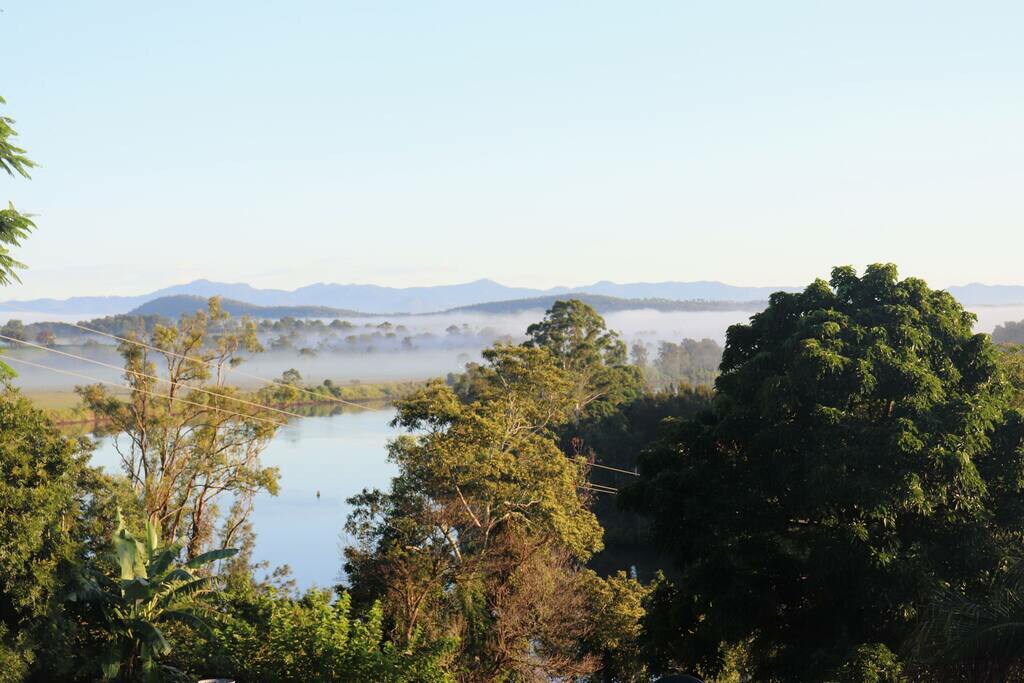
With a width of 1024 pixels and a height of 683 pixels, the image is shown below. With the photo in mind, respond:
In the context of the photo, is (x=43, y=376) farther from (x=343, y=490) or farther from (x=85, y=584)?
(x=85, y=584)

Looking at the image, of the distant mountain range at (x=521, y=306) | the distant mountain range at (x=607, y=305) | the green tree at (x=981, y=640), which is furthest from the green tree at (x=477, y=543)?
the distant mountain range at (x=607, y=305)

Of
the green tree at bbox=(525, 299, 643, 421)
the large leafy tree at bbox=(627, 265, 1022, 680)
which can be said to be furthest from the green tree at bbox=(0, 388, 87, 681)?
the green tree at bbox=(525, 299, 643, 421)

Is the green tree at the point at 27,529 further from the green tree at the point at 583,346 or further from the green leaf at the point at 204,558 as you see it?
the green tree at the point at 583,346

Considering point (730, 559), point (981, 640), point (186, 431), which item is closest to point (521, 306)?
point (186, 431)

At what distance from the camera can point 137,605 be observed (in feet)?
39.1

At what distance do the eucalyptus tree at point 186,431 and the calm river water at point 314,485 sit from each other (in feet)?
3.98

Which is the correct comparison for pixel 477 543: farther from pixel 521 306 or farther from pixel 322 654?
pixel 521 306

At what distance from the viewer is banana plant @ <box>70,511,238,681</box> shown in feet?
37.5

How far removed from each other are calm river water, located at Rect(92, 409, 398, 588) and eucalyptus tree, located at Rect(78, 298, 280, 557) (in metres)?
1.21

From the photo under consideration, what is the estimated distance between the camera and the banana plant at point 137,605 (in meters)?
11.4

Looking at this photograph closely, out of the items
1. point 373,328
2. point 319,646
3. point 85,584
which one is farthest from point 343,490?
point 373,328

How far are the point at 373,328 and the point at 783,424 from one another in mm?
88133

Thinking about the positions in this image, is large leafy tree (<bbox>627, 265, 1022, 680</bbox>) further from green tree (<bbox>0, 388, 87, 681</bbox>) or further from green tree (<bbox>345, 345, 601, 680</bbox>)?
green tree (<bbox>0, 388, 87, 681</bbox>)

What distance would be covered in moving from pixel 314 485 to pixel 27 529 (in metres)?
31.0
